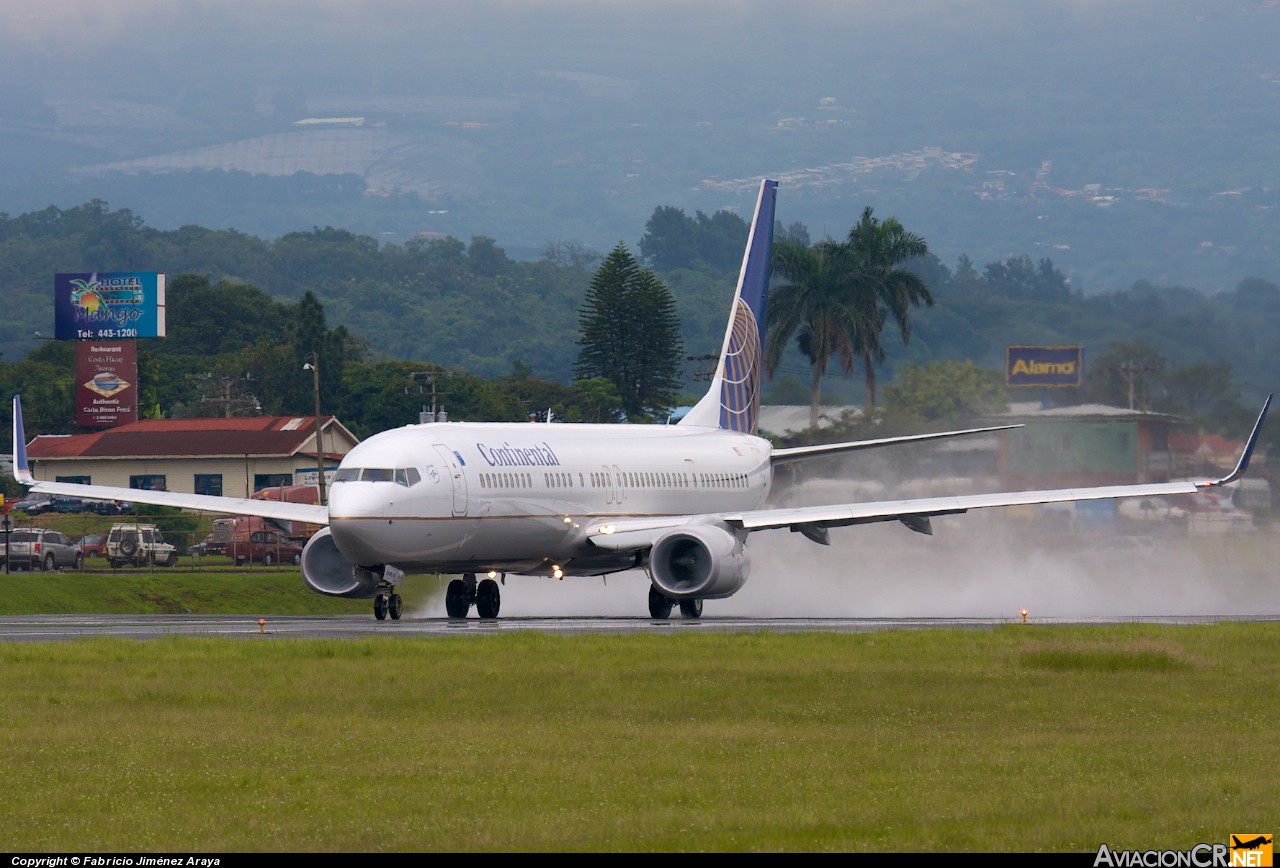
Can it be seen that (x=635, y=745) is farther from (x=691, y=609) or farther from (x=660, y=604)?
(x=691, y=609)

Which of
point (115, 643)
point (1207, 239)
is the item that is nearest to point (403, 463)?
point (115, 643)

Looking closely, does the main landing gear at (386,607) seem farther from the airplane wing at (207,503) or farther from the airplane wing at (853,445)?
the airplane wing at (853,445)

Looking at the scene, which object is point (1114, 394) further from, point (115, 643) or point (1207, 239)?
point (1207, 239)

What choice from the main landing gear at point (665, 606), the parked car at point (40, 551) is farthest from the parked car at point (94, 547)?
the main landing gear at point (665, 606)

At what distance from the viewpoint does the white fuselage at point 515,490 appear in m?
38.6

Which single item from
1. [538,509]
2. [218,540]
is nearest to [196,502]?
[538,509]

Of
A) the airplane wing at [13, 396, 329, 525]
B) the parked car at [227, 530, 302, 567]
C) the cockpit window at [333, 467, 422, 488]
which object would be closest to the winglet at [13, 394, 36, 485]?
the airplane wing at [13, 396, 329, 525]

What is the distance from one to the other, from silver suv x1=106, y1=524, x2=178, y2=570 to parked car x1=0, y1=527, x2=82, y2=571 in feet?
4.92

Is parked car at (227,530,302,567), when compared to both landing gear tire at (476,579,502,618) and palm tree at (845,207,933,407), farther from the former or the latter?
palm tree at (845,207,933,407)

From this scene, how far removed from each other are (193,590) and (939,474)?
25131 millimetres

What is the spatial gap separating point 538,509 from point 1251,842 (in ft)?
98.8

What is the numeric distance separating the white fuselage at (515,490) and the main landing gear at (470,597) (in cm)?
67

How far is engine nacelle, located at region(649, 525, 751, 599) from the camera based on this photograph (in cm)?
4216

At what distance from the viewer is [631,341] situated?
455 feet
